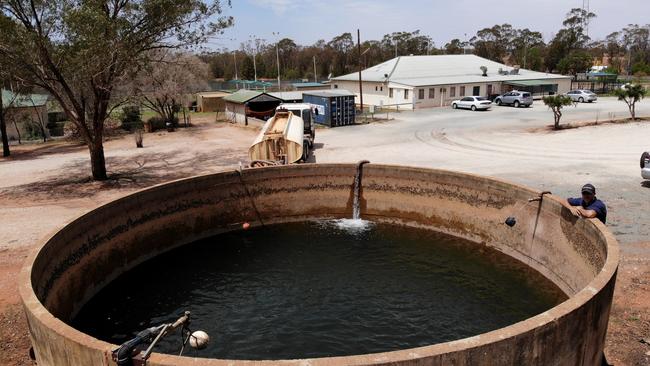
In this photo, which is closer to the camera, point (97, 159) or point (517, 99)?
point (97, 159)

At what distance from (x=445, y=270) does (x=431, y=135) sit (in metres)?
18.9

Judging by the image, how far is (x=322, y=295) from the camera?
13453mm

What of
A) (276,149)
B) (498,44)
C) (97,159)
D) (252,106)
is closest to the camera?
(276,149)

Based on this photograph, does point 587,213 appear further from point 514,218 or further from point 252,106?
point 252,106

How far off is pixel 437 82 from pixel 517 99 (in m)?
8.29

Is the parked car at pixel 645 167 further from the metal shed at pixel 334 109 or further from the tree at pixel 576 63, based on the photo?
the tree at pixel 576 63

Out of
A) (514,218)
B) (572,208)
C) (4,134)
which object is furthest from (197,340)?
(4,134)

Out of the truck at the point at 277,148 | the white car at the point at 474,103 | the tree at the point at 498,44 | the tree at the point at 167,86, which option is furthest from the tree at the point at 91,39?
the tree at the point at 498,44

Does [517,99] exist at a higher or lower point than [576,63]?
lower

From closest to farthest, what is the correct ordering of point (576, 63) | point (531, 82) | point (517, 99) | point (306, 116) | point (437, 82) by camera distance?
point (306, 116) → point (517, 99) → point (437, 82) → point (531, 82) → point (576, 63)

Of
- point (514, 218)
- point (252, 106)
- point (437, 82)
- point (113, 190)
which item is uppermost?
point (437, 82)

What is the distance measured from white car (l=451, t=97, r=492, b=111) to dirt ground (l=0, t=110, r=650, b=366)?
1774 cm

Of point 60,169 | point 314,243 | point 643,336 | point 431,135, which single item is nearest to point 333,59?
point 431,135

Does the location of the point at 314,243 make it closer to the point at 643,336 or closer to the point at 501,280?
the point at 501,280
